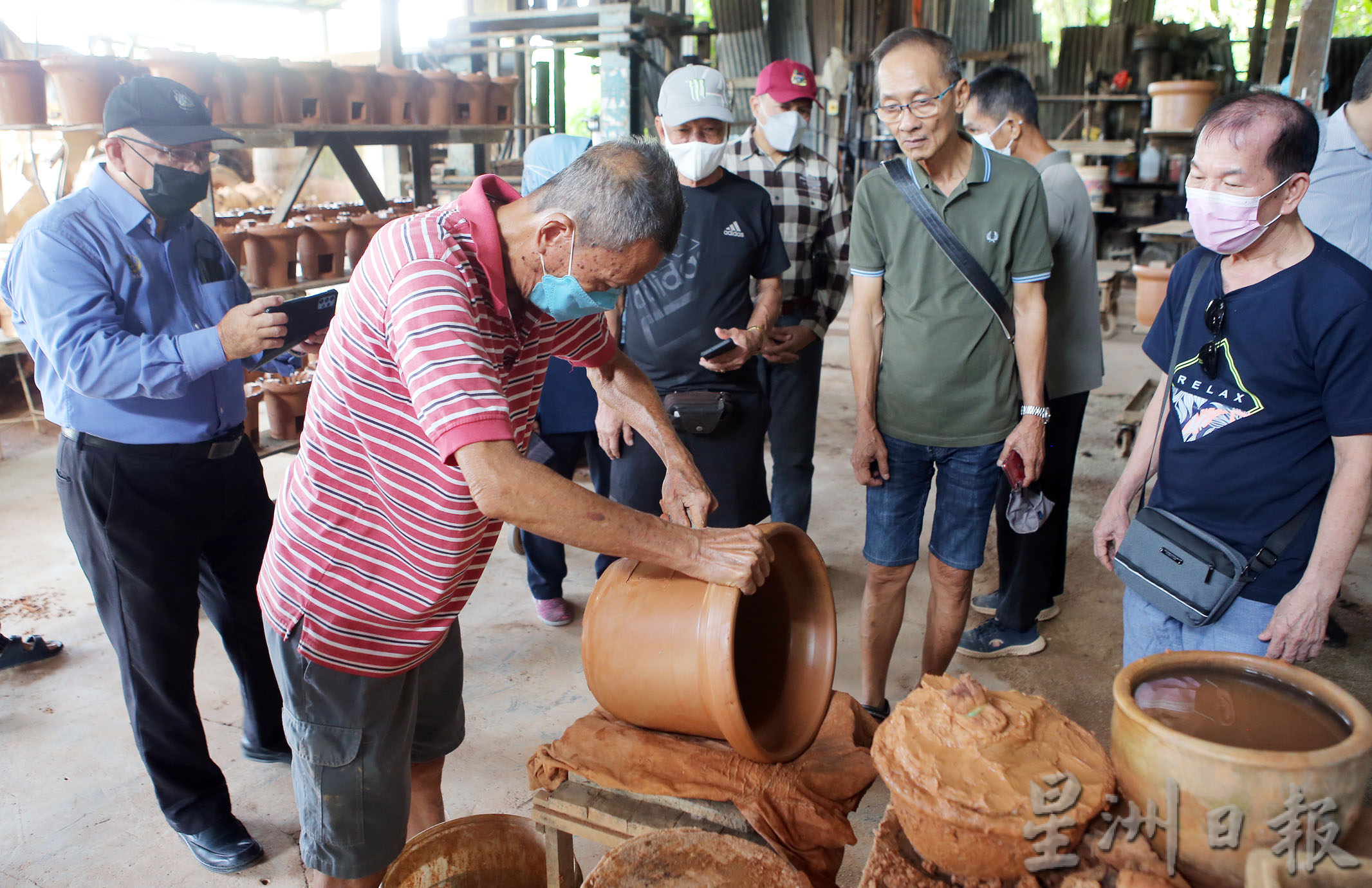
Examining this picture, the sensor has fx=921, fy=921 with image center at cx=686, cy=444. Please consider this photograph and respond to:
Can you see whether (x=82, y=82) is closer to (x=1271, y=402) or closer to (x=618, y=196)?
(x=618, y=196)

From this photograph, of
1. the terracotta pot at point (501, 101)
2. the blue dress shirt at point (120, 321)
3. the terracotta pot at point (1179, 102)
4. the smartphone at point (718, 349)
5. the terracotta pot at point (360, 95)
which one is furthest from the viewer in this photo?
the terracotta pot at point (1179, 102)

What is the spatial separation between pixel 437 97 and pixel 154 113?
3.69m

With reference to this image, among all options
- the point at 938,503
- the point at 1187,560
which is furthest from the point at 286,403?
the point at 1187,560

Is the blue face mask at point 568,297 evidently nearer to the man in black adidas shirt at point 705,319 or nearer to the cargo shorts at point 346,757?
the cargo shorts at point 346,757

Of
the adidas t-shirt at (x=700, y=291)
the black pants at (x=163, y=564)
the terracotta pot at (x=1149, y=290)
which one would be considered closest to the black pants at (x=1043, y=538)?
the adidas t-shirt at (x=700, y=291)

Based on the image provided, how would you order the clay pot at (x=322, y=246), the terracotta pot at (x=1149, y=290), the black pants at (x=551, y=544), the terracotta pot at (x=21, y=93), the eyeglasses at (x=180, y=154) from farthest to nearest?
the terracotta pot at (x=1149, y=290)
the clay pot at (x=322, y=246)
the terracotta pot at (x=21, y=93)
the black pants at (x=551, y=544)
the eyeglasses at (x=180, y=154)

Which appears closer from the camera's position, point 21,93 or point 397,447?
point 397,447

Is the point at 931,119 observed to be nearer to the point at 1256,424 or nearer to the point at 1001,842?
the point at 1256,424

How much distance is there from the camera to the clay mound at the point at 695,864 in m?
1.40

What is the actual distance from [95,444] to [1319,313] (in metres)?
2.53

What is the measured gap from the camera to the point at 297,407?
14.5ft

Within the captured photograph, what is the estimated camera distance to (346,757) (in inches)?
66.8

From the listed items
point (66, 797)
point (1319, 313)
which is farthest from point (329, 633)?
point (1319, 313)

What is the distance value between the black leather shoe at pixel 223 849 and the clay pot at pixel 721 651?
123 centimetres
